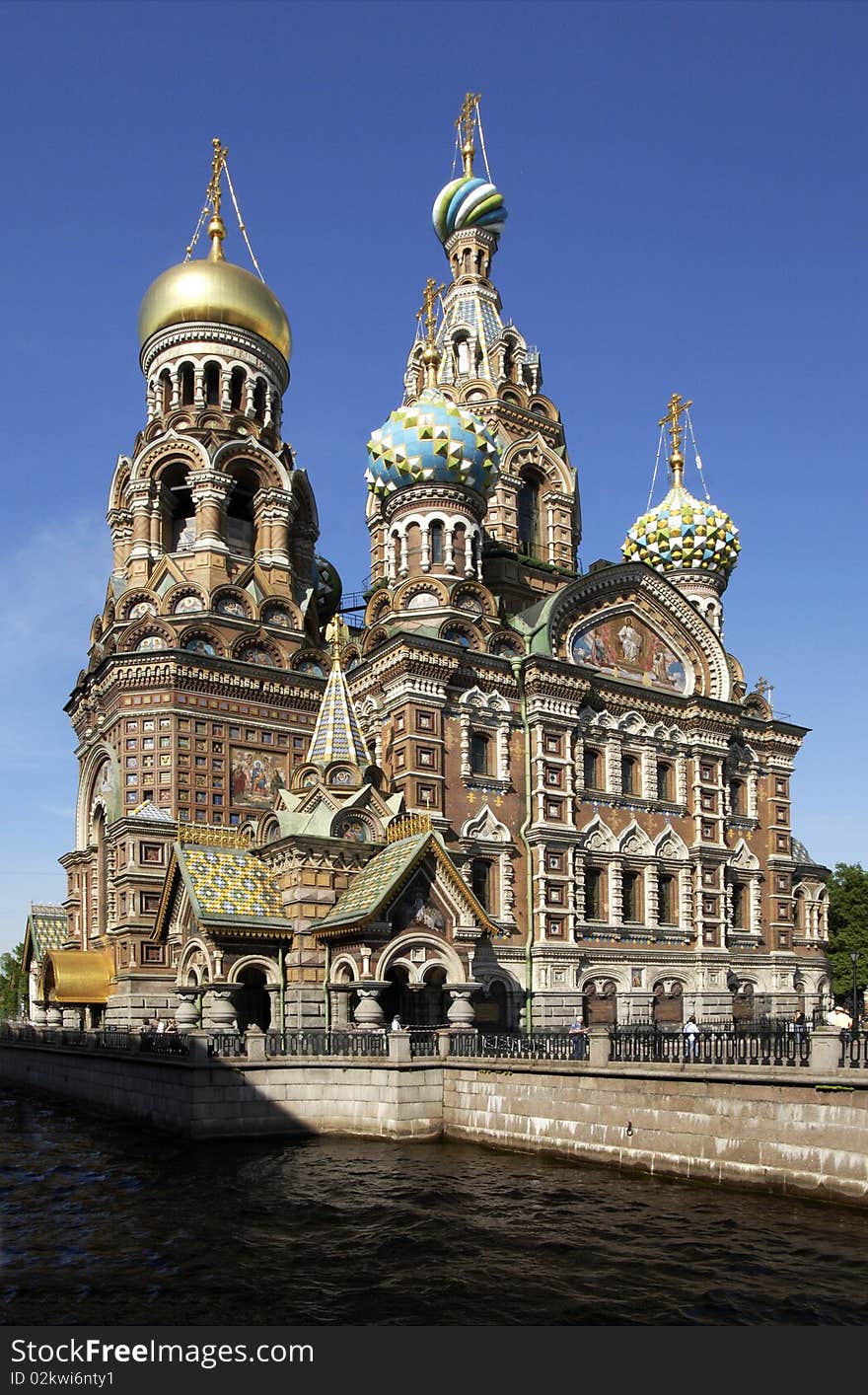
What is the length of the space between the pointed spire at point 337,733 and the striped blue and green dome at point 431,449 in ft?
24.9

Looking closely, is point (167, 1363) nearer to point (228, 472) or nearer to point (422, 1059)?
point (422, 1059)

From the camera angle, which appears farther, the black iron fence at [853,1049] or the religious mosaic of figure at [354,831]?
the religious mosaic of figure at [354,831]

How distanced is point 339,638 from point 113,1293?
19.7 m

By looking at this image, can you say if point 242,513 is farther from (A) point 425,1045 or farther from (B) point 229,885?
(A) point 425,1045

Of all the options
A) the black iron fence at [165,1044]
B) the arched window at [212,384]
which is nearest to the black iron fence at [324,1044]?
the black iron fence at [165,1044]

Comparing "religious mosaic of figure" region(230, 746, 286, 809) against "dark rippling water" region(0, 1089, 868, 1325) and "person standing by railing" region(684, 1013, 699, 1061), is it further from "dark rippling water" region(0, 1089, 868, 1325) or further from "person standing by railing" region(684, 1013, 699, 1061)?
"person standing by railing" region(684, 1013, 699, 1061)

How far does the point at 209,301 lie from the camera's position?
36.0 metres

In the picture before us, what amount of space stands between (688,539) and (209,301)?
57.2 feet

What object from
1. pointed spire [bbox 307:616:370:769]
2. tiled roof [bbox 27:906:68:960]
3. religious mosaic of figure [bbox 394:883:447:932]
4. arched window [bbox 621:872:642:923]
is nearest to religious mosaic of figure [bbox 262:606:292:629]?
pointed spire [bbox 307:616:370:769]

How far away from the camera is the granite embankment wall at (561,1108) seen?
46.0ft

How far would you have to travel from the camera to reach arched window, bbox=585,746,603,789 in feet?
104

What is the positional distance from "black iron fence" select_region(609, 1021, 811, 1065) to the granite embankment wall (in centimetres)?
57

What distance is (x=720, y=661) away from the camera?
35.4 m

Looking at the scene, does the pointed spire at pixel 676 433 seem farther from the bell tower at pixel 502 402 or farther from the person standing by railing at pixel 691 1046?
the person standing by railing at pixel 691 1046
